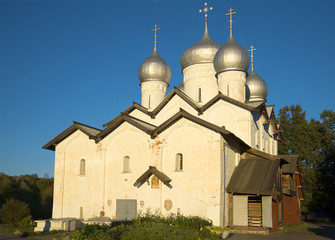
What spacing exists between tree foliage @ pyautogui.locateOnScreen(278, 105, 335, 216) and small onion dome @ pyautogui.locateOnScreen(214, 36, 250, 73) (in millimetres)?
16461

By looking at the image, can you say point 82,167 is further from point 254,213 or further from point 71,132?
point 254,213

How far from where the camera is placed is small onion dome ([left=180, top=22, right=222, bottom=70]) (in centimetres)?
2503

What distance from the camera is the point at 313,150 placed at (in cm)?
3916

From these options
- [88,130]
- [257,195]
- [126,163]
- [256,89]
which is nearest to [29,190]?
[88,130]

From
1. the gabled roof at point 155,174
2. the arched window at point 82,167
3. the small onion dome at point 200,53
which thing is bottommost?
the gabled roof at point 155,174

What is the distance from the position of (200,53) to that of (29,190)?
23.4 meters

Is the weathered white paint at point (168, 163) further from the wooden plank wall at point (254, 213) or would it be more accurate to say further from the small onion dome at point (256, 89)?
the small onion dome at point (256, 89)

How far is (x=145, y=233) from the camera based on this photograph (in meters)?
11.6

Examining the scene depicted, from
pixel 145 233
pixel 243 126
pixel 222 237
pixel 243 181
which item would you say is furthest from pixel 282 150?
pixel 145 233

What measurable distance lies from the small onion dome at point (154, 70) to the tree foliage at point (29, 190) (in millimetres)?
14532

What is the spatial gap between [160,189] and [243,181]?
13.9ft

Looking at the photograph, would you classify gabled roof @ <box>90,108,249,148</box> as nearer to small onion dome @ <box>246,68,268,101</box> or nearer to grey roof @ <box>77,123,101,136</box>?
grey roof @ <box>77,123,101,136</box>

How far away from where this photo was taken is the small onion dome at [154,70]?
26141 millimetres

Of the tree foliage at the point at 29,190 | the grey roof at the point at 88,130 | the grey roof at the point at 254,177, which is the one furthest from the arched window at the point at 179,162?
the tree foliage at the point at 29,190
